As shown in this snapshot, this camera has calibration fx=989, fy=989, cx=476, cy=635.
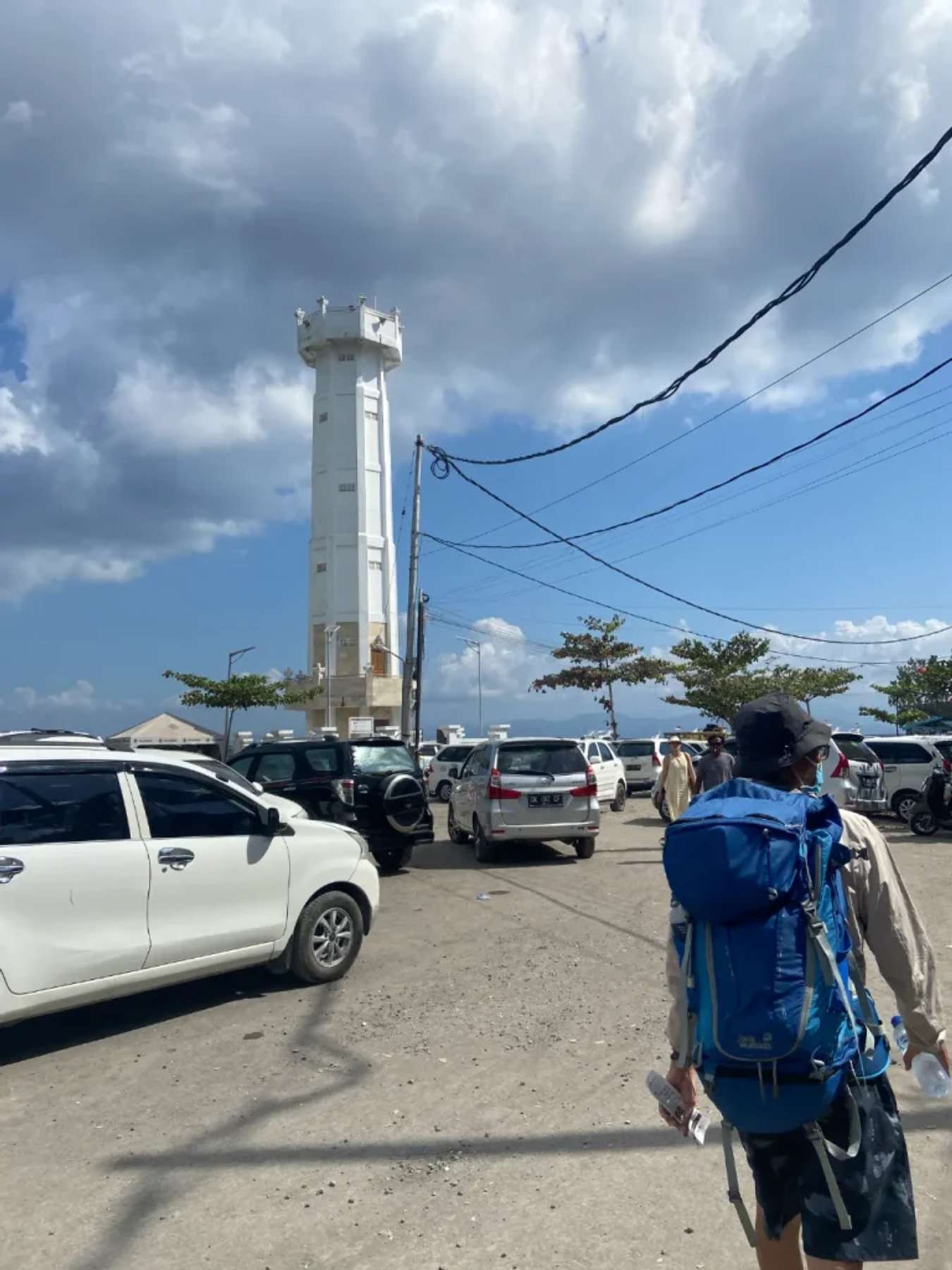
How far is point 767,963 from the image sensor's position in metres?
2.27

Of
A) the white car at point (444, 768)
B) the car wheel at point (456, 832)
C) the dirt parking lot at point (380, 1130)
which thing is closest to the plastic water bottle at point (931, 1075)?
the dirt parking lot at point (380, 1130)

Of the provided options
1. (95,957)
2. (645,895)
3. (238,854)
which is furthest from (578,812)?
(95,957)

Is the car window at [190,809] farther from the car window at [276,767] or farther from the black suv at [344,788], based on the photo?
→ the car window at [276,767]

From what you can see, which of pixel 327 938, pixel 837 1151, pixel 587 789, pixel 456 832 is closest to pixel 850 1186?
pixel 837 1151

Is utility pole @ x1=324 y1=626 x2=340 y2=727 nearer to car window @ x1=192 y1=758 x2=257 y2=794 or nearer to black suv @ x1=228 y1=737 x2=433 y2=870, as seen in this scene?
black suv @ x1=228 y1=737 x2=433 y2=870

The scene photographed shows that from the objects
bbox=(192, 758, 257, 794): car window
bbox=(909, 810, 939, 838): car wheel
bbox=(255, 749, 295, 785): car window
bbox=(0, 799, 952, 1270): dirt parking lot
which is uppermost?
bbox=(255, 749, 295, 785): car window

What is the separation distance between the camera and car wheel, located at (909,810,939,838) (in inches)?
623

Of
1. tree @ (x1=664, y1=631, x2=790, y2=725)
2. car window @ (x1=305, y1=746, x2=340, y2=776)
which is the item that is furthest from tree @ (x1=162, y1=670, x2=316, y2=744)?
car window @ (x1=305, y1=746, x2=340, y2=776)

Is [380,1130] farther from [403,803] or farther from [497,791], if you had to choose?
[497,791]

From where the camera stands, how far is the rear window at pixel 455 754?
26547mm

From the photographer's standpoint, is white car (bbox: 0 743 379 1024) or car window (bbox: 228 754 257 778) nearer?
Result: white car (bbox: 0 743 379 1024)

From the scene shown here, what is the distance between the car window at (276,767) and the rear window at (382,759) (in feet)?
2.69

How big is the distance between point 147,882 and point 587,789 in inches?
338

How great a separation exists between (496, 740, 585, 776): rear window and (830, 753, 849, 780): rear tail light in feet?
17.2
